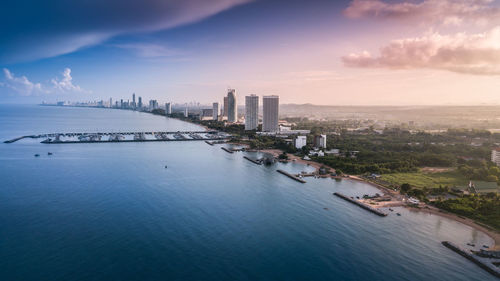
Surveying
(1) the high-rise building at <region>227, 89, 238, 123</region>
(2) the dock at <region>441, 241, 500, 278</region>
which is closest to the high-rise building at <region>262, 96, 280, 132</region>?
(1) the high-rise building at <region>227, 89, 238, 123</region>

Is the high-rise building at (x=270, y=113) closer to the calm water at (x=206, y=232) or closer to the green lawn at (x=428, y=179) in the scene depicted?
the green lawn at (x=428, y=179)

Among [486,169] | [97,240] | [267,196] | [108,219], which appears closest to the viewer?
[97,240]

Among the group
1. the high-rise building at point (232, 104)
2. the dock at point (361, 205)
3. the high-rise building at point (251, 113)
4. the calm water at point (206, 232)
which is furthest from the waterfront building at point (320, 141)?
the high-rise building at point (232, 104)

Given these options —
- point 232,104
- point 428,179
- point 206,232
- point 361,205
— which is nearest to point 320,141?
point 428,179

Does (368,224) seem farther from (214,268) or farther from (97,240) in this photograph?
(97,240)

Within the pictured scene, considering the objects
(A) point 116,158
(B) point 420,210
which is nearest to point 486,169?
(B) point 420,210

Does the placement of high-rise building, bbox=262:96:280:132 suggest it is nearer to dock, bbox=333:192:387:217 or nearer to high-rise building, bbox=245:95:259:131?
high-rise building, bbox=245:95:259:131
